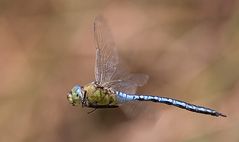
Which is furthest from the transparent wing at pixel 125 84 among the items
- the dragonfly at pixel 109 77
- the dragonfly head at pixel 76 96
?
the dragonfly head at pixel 76 96

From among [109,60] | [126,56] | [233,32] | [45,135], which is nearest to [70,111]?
[45,135]

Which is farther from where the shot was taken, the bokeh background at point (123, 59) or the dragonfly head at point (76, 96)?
the bokeh background at point (123, 59)

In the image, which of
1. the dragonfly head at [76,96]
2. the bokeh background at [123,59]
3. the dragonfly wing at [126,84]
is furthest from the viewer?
the bokeh background at [123,59]

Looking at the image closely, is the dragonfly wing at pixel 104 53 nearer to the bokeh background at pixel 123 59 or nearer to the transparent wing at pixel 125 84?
the transparent wing at pixel 125 84

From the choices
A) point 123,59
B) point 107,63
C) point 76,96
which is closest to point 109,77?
point 107,63

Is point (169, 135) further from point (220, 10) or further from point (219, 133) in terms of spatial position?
point (220, 10)

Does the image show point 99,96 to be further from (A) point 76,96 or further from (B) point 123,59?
(B) point 123,59
